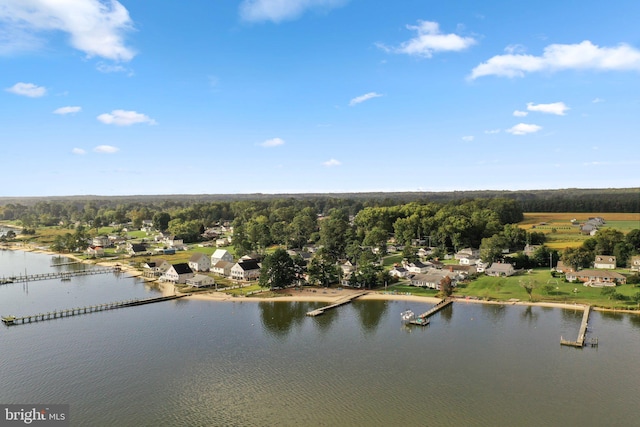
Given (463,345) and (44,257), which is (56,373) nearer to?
(463,345)

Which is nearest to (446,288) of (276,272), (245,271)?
(276,272)

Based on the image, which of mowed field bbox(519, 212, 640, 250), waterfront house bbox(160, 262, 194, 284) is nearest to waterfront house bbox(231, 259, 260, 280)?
waterfront house bbox(160, 262, 194, 284)

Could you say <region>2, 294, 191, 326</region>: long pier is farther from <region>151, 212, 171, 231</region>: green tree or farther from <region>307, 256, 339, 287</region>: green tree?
<region>151, 212, 171, 231</region>: green tree

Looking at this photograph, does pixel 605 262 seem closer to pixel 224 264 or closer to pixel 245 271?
pixel 245 271

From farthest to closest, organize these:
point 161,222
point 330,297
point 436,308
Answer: point 161,222 → point 330,297 → point 436,308

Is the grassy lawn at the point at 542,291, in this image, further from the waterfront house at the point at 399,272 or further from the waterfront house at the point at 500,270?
the waterfront house at the point at 399,272

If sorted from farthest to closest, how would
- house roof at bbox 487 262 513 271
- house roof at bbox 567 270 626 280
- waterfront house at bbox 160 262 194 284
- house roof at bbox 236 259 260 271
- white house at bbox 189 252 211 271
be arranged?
white house at bbox 189 252 211 271 → house roof at bbox 236 259 260 271 → waterfront house at bbox 160 262 194 284 → house roof at bbox 487 262 513 271 → house roof at bbox 567 270 626 280
